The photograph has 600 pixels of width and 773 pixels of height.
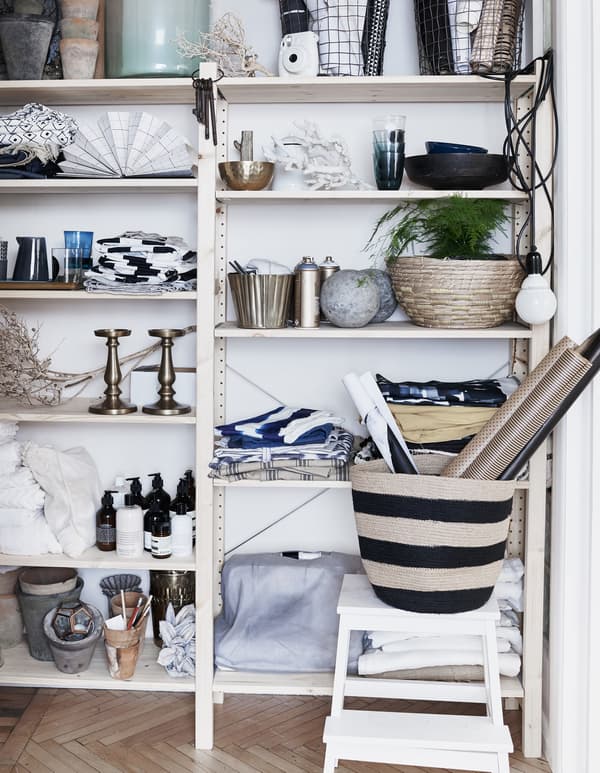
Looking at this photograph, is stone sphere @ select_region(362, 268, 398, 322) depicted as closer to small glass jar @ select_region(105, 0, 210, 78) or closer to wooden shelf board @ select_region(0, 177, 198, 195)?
wooden shelf board @ select_region(0, 177, 198, 195)

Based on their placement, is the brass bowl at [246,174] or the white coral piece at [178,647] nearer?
the brass bowl at [246,174]

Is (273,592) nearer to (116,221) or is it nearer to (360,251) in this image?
(360,251)

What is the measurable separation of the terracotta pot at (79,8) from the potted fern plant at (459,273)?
3.47 feet

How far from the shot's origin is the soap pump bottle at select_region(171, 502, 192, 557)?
2.54 m

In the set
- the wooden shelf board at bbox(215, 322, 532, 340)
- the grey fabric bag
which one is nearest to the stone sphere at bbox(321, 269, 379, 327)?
the wooden shelf board at bbox(215, 322, 532, 340)

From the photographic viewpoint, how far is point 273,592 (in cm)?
271

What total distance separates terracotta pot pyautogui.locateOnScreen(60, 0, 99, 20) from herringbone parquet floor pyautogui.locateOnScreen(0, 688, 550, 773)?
1962mm

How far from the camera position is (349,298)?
7.85 ft

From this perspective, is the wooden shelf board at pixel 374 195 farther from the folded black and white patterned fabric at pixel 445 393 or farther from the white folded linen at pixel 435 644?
the white folded linen at pixel 435 644

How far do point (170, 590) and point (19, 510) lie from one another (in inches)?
20.6

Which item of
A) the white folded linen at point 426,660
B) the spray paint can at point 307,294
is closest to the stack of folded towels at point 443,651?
the white folded linen at point 426,660

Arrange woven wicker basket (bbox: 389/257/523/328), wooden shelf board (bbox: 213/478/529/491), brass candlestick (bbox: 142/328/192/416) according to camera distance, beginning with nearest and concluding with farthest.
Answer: woven wicker basket (bbox: 389/257/523/328), wooden shelf board (bbox: 213/478/529/491), brass candlestick (bbox: 142/328/192/416)

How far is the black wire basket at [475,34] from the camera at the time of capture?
94.1 inches

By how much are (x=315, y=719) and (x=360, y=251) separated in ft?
4.48
